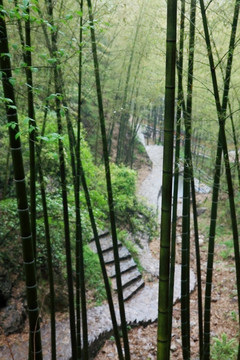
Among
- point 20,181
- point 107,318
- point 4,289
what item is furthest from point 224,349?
point 20,181

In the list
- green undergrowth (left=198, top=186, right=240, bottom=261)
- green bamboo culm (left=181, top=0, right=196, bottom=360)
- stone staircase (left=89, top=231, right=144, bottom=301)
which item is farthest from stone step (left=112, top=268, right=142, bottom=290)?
green bamboo culm (left=181, top=0, right=196, bottom=360)

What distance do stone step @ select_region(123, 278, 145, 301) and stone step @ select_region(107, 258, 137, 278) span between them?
14.4 inches

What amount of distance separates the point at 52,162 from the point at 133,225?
4.51 meters

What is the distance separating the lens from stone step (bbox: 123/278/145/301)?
6379 mm

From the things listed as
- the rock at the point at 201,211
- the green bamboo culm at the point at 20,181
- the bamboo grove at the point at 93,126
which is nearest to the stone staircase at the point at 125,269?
the bamboo grove at the point at 93,126

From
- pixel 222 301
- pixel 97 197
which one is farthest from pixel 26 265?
pixel 222 301

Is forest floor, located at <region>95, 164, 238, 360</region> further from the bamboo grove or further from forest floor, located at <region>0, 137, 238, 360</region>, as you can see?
the bamboo grove

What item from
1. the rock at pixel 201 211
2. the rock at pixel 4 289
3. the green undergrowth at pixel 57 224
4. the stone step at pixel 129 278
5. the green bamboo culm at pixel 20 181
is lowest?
the stone step at pixel 129 278

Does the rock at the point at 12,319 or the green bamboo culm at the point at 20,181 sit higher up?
the green bamboo culm at the point at 20,181

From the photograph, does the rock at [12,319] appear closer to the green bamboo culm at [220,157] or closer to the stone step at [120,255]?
the stone step at [120,255]

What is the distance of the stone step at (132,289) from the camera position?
638cm

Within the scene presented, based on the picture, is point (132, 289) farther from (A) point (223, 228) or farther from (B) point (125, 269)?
(A) point (223, 228)

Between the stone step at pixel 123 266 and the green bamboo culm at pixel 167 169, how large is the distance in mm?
5608

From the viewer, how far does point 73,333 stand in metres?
3.29
